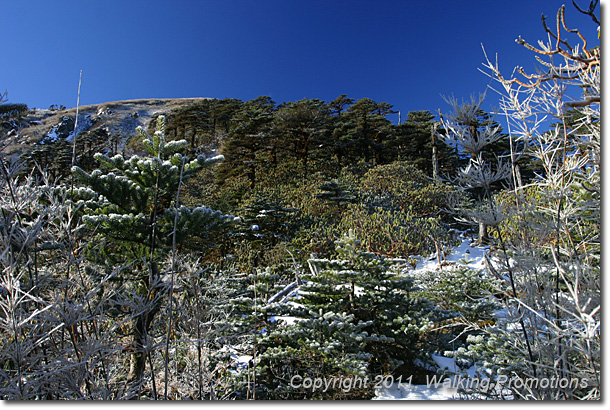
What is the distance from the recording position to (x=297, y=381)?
3404 mm

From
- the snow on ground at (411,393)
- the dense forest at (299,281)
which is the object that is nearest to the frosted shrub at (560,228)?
the dense forest at (299,281)

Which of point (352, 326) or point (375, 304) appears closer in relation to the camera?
point (352, 326)

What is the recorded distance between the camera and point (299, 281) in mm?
6859

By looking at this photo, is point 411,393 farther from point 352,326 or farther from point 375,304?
point 375,304

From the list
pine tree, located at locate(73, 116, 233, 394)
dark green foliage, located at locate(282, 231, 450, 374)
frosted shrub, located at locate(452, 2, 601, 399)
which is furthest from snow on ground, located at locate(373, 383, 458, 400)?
pine tree, located at locate(73, 116, 233, 394)

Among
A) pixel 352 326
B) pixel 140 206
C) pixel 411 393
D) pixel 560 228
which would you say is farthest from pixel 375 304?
pixel 140 206

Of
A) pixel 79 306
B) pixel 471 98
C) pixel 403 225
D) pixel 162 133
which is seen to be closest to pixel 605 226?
pixel 471 98

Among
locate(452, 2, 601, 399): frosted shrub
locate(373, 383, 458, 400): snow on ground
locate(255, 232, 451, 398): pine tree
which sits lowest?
locate(373, 383, 458, 400): snow on ground

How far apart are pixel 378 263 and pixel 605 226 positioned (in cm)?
275

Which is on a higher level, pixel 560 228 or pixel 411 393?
pixel 560 228

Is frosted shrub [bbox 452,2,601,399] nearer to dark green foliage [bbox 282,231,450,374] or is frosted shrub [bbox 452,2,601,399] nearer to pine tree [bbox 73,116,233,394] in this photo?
dark green foliage [bbox 282,231,450,374]

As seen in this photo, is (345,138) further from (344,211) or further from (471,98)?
(471,98)

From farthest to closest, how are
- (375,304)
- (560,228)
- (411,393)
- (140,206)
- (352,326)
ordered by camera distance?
(375,304)
(140,206)
(352,326)
(411,393)
(560,228)

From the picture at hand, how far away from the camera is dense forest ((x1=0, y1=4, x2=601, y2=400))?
1.58 m
